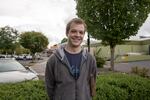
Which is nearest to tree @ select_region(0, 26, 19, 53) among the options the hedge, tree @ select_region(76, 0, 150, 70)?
tree @ select_region(76, 0, 150, 70)

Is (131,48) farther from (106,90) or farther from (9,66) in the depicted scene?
(106,90)

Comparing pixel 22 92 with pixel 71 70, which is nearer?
pixel 71 70

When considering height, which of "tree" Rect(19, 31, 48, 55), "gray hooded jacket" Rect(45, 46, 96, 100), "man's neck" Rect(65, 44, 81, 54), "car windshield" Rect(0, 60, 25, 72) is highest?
"tree" Rect(19, 31, 48, 55)

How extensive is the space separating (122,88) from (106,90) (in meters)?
0.62

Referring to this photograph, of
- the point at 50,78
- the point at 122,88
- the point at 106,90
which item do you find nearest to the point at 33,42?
the point at 122,88

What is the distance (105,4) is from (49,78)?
1724cm

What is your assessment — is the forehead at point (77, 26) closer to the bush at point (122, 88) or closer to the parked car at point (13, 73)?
the bush at point (122, 88)

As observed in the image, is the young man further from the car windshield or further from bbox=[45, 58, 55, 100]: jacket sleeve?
the car windshield

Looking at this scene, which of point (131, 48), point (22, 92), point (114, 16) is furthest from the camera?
point (131, 48)

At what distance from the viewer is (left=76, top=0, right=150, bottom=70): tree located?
66.9 ft

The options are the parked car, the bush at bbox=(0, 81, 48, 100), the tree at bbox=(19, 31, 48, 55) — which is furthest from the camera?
the tree at bbox=(19, 31, 48, 55)

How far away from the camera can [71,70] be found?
3.61m

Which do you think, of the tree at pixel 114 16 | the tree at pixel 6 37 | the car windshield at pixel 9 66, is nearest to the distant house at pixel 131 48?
the tree at pixel 6 37

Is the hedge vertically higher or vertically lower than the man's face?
lower
